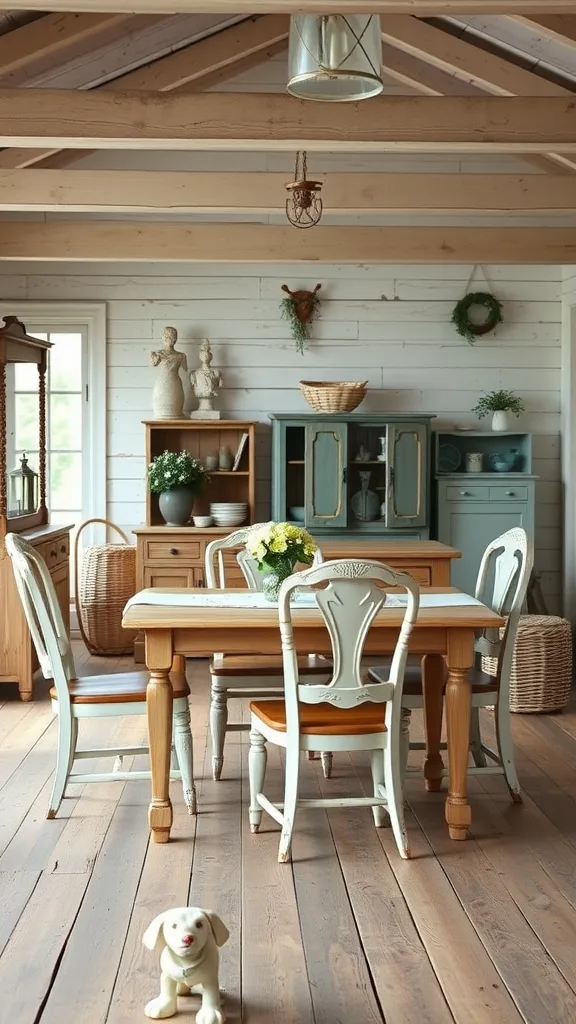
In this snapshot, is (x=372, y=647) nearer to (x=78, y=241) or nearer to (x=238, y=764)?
(x=238, y=764)

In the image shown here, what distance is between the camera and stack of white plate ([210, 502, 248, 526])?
786 centimetres

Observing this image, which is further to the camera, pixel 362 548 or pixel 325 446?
pixel 325 446

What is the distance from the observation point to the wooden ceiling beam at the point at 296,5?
11.5 ft

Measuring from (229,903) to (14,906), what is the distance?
0.64 m

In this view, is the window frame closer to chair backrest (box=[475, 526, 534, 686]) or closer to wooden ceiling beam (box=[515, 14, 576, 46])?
wooden ceiling beam (box=[515, 14, 576, 46])

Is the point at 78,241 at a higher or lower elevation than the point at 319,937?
higher

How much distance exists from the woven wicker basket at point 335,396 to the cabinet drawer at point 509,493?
1139 millimetres

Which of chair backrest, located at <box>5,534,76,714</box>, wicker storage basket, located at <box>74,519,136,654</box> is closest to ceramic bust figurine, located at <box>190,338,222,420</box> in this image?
wicker storage basket, located at <box>74,519,136,654</box>


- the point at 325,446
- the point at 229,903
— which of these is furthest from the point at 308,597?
the point at 325,446

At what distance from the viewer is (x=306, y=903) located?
345 centimetres

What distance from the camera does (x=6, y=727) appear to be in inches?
229

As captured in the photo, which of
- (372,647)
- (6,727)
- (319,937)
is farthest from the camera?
(6,727)

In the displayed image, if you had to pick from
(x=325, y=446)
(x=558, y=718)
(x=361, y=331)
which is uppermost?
(x=361, y=331)

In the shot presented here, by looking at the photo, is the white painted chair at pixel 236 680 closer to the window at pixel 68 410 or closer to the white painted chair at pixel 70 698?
the white painted chair at pixel 70 698
